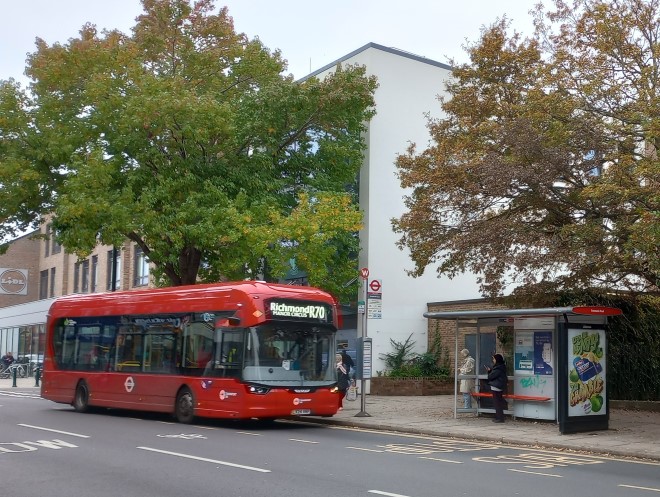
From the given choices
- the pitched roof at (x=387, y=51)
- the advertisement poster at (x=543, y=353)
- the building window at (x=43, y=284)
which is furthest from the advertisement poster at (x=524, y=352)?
the building window at (x=43, y=284)

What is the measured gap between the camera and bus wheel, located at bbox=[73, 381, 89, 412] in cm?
2297

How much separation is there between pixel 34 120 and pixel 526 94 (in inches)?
556

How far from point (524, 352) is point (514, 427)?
1.85 meters

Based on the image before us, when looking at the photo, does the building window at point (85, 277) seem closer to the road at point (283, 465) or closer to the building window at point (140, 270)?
the building window at point (140, 270)

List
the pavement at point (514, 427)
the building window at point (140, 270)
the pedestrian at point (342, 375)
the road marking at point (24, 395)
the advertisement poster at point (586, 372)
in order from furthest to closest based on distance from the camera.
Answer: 1. the building window at point (140, 270)
2. the road marking at point (24, 395)
3. the pedestrian at point (342, 375)
4. the advertisement poster at point (586, 372)
5. the pavement at point (514, 427)

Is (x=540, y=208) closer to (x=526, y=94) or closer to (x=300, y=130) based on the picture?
(x=526, y=94)

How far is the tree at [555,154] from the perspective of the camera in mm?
17516

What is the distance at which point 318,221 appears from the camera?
23.1 meters

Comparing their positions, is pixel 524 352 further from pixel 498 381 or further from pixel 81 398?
pixel 81 398

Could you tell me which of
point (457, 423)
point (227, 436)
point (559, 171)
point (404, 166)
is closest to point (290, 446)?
point (227, 436)

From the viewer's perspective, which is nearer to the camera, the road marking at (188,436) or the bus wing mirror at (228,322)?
the road marking at (188,436)

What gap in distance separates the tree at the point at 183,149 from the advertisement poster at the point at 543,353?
662 cm

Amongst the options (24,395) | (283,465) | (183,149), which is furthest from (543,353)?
(24,395)

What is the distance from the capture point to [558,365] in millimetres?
17188
